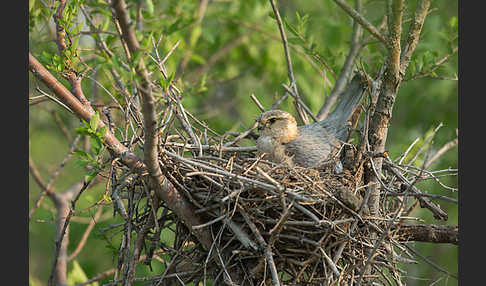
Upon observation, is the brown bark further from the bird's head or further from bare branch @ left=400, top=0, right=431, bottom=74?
the bird's head

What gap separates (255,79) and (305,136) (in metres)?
4.97

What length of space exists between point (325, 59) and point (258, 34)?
10.2ft

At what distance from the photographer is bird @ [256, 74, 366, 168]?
15.6 ft

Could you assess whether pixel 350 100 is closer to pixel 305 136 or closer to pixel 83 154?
pixel 305 136

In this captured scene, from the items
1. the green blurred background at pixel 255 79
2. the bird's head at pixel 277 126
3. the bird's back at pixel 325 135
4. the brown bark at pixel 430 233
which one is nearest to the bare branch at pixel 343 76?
the green blurred background at pixel 255 79

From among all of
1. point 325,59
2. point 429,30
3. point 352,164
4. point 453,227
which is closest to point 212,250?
point 352,164

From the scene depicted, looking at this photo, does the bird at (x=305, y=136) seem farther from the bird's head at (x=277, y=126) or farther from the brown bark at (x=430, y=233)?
the brown bark at (x=430, y=233)

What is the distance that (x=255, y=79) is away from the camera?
9.77 meters

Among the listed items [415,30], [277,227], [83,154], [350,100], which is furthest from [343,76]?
[83,154]

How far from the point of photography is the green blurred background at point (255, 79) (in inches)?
225

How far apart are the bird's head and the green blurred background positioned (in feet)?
2.46

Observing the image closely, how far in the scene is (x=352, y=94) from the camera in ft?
16.4

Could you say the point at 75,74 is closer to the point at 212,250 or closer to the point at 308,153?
the point at 212,250

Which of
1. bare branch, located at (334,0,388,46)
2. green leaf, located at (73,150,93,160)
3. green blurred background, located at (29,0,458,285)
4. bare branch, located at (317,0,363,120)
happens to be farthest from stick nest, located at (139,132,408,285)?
bare branch, located at (317,0,363,120)
